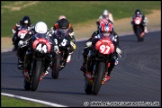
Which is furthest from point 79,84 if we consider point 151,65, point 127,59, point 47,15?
point 47,15

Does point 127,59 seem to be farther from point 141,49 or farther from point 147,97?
point 147,97

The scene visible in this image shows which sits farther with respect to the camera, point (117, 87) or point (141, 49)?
point (141, 49)

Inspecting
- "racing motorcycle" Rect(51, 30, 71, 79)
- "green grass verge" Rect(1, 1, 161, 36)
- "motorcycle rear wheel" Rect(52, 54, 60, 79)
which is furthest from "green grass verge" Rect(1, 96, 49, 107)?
"green grass verge" Rect(1, 1, 161, 36)

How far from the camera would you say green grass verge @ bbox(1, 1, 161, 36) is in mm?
47125

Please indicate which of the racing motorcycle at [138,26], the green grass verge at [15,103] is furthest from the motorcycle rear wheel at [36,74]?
the racing motorcycle at [138,26]

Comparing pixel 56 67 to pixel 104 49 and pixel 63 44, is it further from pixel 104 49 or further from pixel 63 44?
pixel 104 49

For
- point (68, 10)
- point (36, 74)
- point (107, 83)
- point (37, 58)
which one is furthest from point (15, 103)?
point (68, 10)

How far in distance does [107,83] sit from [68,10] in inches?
1362

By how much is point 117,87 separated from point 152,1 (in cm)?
4502

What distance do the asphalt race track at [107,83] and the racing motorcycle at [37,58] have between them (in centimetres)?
23

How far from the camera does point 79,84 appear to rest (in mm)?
17562

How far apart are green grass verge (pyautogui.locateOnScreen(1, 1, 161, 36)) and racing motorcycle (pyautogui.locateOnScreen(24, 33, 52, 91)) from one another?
87.8 feet

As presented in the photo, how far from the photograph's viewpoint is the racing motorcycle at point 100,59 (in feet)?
47.0

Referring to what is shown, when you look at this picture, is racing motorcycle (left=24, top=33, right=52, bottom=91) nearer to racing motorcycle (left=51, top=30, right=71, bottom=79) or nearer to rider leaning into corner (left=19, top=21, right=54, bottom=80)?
rider leaning into corner (left=19, top=21, right=54, bottom=80)
